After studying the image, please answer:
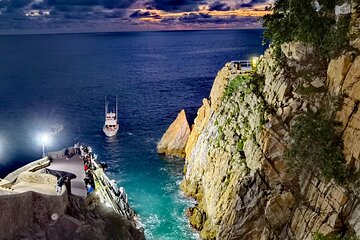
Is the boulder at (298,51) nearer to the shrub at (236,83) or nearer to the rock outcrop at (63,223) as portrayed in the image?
the shrub at (236,83)

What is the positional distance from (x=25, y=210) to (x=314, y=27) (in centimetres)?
2505

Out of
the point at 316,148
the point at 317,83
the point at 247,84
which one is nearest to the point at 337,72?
the point at 317,83

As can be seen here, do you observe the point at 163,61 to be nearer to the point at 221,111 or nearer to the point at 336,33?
the point at 221,111

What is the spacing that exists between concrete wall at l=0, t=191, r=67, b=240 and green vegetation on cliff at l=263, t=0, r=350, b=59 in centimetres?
2208

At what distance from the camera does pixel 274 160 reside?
1366 inches

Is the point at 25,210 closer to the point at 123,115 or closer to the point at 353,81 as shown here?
the point at 353,81

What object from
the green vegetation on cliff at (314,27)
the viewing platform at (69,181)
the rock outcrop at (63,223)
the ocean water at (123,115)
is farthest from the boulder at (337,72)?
the ocean water at (123,115)

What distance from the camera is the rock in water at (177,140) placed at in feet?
221

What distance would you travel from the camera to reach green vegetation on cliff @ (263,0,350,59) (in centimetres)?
3209

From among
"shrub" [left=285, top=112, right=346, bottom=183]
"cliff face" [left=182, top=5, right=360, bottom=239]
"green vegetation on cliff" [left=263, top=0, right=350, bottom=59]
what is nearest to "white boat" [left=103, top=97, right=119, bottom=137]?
"cliff face" [left=182, top=5, right=360, bottom=239]

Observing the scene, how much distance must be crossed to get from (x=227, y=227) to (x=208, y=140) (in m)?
15.1

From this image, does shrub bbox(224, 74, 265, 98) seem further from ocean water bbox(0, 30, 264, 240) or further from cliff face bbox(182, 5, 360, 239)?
ocean water bbox(0, 30, 264, 240)

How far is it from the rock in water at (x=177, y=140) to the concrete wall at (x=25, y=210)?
37.8m

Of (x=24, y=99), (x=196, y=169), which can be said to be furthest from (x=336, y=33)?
(x=24, y=99)
